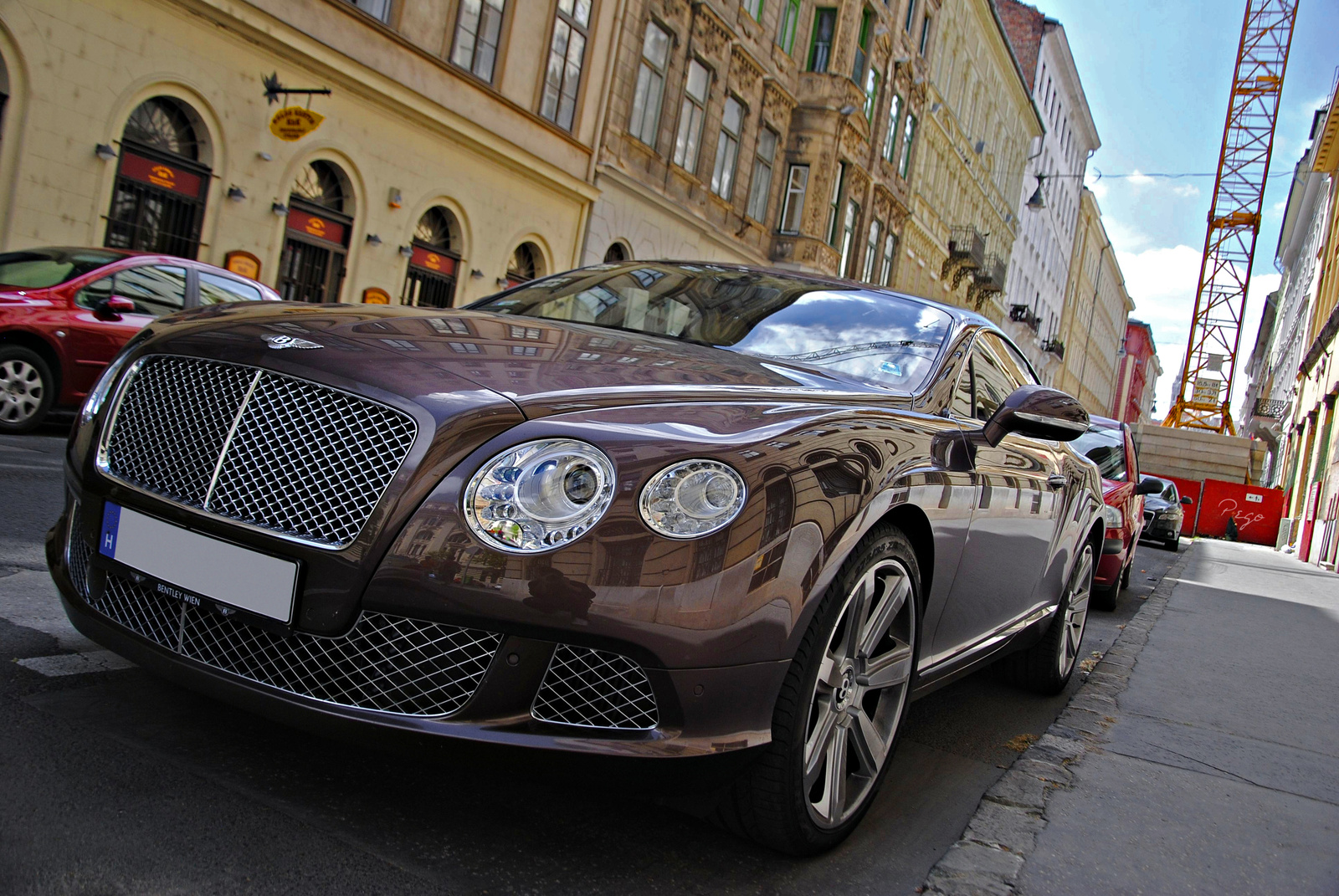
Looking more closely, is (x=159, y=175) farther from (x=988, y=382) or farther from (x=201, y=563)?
(x=201, y=563)

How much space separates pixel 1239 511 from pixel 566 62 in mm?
26863

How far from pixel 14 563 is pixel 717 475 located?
3193 millimetres

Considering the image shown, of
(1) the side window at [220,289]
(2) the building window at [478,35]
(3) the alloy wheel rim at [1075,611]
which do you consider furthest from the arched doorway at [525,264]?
(3) the alloy wheel rim at [1075,611]

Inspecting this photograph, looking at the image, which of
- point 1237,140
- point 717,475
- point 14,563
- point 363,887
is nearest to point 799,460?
point 717,475

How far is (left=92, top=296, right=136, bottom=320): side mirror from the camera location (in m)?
8.71

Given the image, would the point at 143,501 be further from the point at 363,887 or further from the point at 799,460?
the point at 799,460

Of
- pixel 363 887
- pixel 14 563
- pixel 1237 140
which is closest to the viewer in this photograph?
pixel 363 887

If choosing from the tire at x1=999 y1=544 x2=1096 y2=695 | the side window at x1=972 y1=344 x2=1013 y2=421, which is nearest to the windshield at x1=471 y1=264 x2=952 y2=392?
the side window at x1=972 y1=344 x2=1013 y2=421

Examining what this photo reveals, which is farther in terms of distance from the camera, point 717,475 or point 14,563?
point 14,563

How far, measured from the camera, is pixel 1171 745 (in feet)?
14.6

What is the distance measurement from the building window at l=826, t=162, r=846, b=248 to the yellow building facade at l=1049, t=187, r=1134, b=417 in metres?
43.0

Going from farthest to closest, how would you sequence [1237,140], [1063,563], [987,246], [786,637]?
1. [1237,140]
2. [987,246]
3. [1063,563]
4. [786,637]

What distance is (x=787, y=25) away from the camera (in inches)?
1040

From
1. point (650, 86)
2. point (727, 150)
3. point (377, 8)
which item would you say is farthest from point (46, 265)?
point (727, 150)
